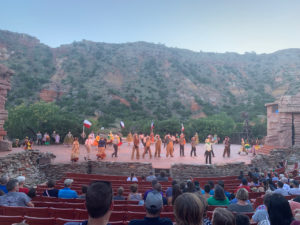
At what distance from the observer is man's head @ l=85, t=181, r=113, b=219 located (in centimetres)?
217

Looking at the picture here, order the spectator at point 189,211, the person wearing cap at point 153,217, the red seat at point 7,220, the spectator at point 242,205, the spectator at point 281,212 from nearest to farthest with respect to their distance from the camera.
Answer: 1. the spectator at point 189,211
2. the person wearing cap at point 153,217
3. the spectator at point 281,212
4. the red seat at point 7,220
5. the spectator at point 242,205

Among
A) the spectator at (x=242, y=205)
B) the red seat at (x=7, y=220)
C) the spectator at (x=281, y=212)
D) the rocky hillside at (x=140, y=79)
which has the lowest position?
the red seat at (x=7, y=220)

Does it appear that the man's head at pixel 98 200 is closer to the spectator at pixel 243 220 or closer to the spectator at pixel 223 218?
the spectator at pixel 223 218

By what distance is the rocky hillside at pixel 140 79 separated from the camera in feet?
172

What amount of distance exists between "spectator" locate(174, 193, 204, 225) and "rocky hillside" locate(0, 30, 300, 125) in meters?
40.2

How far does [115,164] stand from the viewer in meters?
14.4

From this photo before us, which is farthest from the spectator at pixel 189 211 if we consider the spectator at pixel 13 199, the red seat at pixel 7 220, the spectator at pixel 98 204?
the spectator at pixel 13 199

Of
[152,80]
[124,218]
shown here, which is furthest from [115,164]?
[152,80]

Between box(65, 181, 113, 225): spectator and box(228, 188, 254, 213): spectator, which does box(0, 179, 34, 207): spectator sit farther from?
box(228, 188, 254, 213): spectator

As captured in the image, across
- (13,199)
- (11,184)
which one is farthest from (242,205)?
(11,184)

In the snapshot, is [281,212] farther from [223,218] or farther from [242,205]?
[223,218]

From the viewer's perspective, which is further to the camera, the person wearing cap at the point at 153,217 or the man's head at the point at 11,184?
the man's head at the point at 11,184

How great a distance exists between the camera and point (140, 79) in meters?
66.7

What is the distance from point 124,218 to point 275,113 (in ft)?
69.4
